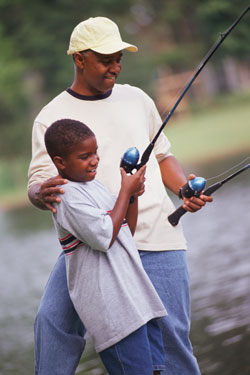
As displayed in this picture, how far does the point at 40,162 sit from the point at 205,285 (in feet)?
12.4

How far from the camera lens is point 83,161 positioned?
10.7ft

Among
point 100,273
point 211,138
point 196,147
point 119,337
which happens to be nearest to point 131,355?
point 119,337

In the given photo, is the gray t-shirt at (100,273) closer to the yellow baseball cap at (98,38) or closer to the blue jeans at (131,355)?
the blue jeans at (131,355)

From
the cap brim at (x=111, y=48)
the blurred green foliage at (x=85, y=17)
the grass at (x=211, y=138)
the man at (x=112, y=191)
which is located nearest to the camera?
the cap brim at (x=111, y=48)

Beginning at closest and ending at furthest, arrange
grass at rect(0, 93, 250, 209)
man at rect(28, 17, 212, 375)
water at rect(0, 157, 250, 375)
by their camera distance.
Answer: man at rect(28, 17, 212, 375) < water at rect(0, 157, 250, 375) < grass at rect(0, 93, 250, 209)

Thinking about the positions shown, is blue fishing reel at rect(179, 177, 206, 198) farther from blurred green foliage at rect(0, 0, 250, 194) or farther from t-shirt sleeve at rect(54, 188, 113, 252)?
blurred green foliage at rect(0, 0, 250, 194)

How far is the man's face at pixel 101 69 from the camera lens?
140 inches

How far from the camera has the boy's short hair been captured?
3.24 metres

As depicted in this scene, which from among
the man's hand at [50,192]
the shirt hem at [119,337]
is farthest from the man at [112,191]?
the shirt hem at [119,337]

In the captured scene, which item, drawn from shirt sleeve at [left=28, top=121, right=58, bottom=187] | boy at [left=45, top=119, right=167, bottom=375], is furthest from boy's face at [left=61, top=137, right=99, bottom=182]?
shirt sleeve at [left=28, top=121, right=58, bottom=187]

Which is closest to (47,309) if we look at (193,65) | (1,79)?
(1,79)

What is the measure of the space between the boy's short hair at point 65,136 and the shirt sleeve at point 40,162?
36 centimetres

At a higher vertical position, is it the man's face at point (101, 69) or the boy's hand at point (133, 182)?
the man's face at point (101, 69)

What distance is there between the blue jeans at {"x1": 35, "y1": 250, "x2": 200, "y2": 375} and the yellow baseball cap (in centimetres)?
83
